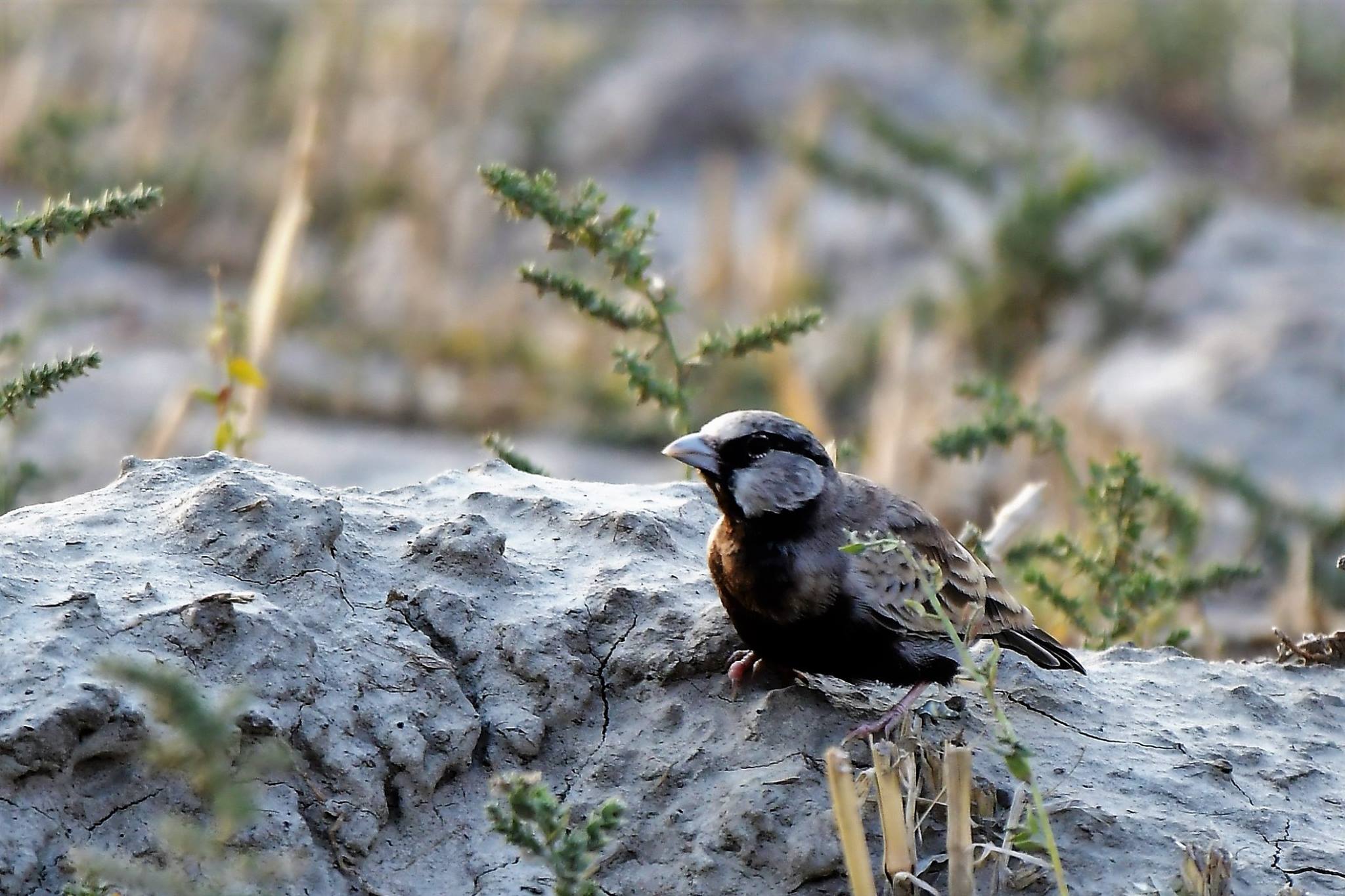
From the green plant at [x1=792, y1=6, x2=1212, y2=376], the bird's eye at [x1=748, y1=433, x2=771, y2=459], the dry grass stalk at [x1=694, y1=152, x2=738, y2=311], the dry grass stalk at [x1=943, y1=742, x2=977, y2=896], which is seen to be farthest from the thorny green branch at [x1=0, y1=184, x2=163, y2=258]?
the dry grass stalk at [x1=694, y1=152, x2=738, y2=311]

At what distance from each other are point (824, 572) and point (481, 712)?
74 centimetres

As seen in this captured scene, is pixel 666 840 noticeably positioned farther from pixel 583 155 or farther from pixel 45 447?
pixel 583 155

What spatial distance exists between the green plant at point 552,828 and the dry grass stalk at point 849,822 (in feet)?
1.16

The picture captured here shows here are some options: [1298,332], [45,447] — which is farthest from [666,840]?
[1298,332]

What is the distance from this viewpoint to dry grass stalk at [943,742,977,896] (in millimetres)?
2688

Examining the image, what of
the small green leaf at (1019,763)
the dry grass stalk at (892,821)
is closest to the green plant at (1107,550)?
the dry grass stalk at (892,821)

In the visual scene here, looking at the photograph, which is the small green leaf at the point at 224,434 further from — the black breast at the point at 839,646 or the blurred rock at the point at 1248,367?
the blurred rock at the point at 1248,367

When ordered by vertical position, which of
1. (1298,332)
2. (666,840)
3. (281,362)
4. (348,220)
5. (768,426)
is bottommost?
(666,840)

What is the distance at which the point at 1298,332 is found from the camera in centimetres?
1060

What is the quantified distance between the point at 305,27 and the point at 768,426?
13164mm

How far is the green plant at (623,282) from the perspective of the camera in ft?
13.2

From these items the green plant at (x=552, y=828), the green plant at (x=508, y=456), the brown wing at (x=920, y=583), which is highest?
the green plant at (x=508, y=456)

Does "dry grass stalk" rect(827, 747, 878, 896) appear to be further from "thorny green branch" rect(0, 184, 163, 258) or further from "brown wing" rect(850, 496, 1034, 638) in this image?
"thorny green branch" rect(0, 184, 163, 258)

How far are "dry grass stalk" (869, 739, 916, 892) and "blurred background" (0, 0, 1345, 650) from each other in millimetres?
1957
